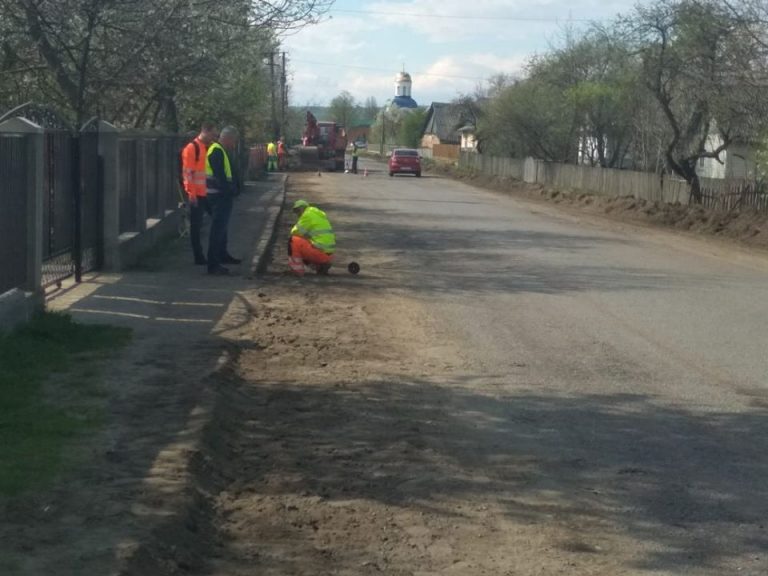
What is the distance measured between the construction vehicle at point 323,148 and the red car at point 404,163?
12.0 feet

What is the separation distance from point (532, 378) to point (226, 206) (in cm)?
761

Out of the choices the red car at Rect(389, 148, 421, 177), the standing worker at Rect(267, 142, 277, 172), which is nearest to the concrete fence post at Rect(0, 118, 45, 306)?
the standing worker at Rect(267, 142, 277, 172)

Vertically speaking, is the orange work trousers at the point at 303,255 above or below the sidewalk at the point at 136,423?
above

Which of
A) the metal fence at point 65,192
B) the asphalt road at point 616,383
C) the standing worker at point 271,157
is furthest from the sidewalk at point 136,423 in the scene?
the standing worker at point 271,157

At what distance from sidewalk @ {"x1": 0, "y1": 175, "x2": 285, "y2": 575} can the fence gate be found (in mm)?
296

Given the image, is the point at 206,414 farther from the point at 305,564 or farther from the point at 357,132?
the point at 357,132

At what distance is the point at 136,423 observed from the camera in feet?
25.4

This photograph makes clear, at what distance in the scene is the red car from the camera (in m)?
65.9

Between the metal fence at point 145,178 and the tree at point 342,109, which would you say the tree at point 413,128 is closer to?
the tree at point 342,109

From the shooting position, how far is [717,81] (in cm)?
2789

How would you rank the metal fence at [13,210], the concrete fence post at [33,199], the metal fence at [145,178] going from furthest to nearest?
the metal fence at [145,178] → the concrete fence post at [33,199] → the metal fence at [13,210]

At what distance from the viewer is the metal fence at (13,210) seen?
10.6 m

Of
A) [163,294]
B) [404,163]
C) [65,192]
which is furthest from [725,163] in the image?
[65,192]

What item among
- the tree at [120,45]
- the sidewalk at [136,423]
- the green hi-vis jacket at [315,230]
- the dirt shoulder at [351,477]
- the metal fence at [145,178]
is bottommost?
the dirt shoulder at [351,477]
